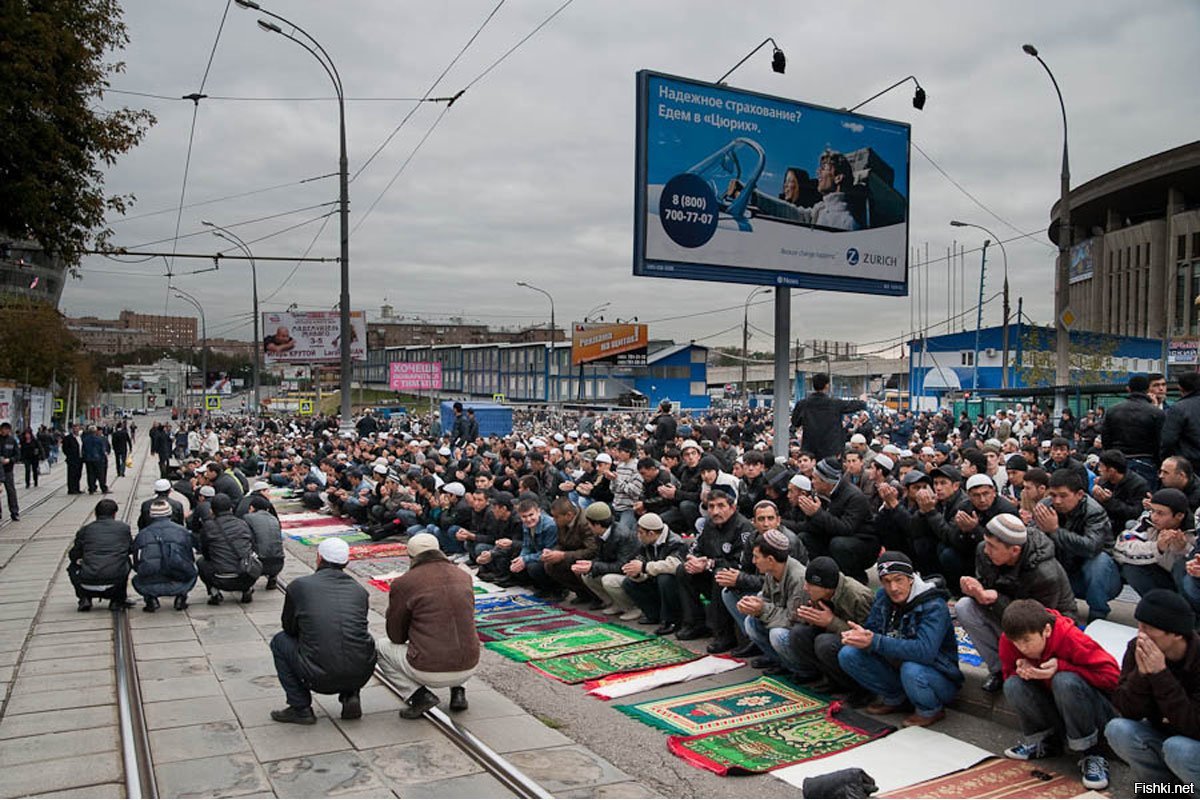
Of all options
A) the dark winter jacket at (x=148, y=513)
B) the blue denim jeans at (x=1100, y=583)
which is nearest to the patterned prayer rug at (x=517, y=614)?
the dark winter jacket at (x=148, y=513)

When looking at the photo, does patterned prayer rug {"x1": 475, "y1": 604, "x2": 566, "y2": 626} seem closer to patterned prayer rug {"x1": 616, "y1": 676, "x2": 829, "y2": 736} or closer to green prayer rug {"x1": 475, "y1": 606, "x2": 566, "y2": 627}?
green prayer rug {"x1": 475, "y1": 606, "x2": 566, "y2": 627}

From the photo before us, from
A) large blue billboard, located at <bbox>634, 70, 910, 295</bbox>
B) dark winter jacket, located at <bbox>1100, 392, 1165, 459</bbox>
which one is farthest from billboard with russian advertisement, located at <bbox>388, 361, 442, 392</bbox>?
dark winter jacket, located at <bbox>1100, 392, 1165, 459</bbox>

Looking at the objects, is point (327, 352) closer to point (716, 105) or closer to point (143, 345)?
point (716, 105)

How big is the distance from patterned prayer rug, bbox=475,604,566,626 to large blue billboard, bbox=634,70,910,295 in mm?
4824

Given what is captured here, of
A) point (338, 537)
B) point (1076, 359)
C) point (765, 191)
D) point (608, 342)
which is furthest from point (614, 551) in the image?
point (608, 342)

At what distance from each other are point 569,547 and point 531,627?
1.05 metres

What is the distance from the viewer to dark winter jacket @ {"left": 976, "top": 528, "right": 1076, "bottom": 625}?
6105 mm

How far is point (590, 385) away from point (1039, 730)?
6752cm

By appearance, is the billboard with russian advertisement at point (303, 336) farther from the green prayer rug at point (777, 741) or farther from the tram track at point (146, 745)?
the green prayer rug at point (777, 741)

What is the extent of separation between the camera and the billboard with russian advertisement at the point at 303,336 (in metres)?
47.1

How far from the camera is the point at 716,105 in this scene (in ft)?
43.6

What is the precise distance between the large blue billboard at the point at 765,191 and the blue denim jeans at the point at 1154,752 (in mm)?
8970

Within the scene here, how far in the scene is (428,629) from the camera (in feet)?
21.3

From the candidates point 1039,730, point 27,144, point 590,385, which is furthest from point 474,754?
point 590,385
